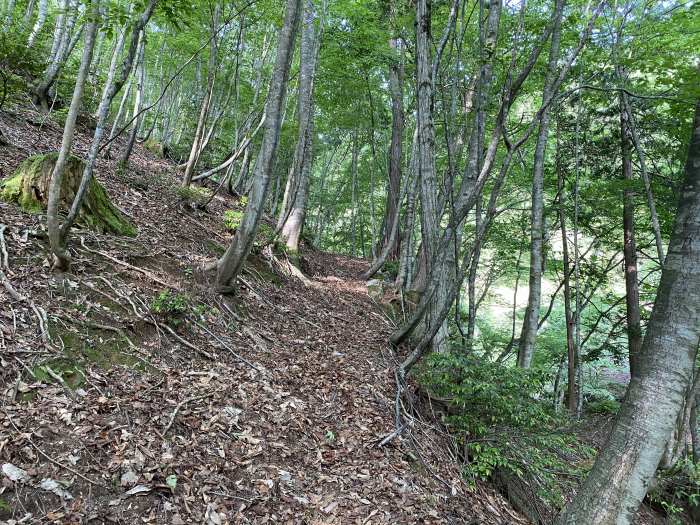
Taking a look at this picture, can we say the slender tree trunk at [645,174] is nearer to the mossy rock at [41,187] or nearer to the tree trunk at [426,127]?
the tree trunk at [426,127]

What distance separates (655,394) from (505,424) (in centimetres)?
275

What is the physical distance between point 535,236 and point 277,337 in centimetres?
496

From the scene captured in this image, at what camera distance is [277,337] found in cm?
612

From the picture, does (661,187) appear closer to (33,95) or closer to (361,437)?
(361,437)

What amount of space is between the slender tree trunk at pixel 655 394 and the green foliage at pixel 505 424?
200 centimetres

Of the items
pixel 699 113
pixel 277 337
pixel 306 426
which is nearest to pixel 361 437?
pixel 306 426

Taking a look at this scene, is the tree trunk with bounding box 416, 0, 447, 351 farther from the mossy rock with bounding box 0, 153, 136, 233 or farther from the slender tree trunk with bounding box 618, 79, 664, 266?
the mossy rock with bounding box 0, 153, 136, 233

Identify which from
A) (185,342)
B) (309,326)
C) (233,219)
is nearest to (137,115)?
(233,219)

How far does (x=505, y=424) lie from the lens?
16.7ft

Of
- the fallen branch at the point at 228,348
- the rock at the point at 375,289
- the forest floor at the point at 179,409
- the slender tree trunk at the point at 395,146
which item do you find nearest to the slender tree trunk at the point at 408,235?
the rock at the point at 375,289

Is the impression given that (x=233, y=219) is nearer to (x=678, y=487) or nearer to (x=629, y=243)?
(x=629, y=243)

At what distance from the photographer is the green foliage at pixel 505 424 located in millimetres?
4785

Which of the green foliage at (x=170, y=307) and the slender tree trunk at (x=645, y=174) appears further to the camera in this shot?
the slender tree trunk at (x=645, y=174)

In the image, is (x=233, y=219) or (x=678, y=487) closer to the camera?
(x=678, y=487)
